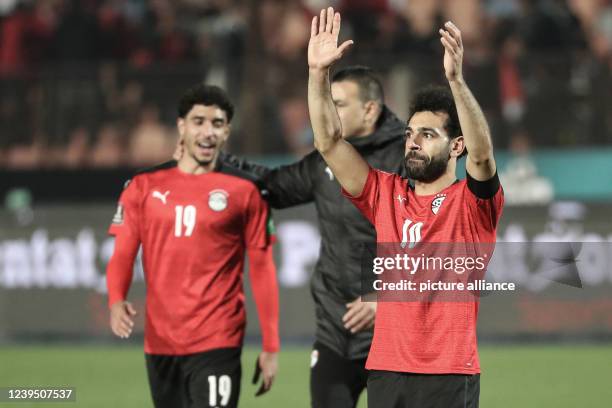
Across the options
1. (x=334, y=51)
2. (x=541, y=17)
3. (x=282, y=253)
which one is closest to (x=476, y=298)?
(x=334, y=51)

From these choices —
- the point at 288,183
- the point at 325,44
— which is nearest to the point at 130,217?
the point at 288,183

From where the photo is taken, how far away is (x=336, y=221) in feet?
23.9

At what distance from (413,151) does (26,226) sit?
885cm

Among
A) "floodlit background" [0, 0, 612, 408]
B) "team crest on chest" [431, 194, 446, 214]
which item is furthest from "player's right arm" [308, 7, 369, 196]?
"floodlit background" [0, 0, 612, 408]

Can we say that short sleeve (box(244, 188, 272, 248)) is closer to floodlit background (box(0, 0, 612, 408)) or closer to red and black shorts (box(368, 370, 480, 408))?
red and black shorts (box(368, 370, 480, 408))

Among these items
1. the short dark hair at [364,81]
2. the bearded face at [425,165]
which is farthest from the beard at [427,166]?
the short dark hair at [364,81]

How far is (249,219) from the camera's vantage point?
7.20 metres

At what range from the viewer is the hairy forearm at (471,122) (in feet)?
16.9

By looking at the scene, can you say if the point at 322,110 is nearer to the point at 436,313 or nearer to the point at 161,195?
the point at 436,313

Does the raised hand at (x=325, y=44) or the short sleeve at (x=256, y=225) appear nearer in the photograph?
the raised hand at (x=325, y=44)

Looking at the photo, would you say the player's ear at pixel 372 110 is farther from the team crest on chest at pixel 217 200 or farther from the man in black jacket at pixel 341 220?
the team crest on chest at pixel 217 200

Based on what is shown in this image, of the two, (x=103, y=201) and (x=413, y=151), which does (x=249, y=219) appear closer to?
(x=413, y=151)

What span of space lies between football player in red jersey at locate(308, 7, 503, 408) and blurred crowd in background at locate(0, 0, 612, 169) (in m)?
7.13

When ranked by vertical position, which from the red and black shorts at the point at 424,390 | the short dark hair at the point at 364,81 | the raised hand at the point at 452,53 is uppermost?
the short dark hair at the point at 364,81
